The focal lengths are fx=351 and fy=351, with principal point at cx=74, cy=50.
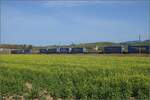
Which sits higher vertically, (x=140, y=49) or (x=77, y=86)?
(x=140, y=49)

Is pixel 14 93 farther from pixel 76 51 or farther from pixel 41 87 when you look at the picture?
pixel 76 51

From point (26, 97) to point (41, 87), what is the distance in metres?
1.64

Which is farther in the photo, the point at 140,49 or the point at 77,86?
the point at 140,49

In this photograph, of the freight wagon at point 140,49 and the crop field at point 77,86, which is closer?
the crop field at point 77,86

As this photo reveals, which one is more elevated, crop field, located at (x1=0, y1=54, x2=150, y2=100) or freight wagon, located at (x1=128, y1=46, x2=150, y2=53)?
freight wagon, located at (x1=128, y1=46, x2=150, y2=53)

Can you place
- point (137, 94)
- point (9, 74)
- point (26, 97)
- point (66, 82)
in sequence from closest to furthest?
point (137, 94)
point (26, 97)
point (66, 82)
point (9, 74)

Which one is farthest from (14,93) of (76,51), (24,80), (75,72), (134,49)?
(76,51)

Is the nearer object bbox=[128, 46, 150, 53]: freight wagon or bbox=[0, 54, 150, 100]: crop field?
bbox=[0, 54, 150, 100]: crop field

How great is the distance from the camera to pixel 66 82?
63.7ft

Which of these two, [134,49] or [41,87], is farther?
[134,49]

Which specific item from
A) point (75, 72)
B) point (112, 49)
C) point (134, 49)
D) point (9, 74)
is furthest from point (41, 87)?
point (112, 49)

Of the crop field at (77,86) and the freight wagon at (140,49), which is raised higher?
the freight wagon at (140,49)

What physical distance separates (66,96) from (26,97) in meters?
2.13

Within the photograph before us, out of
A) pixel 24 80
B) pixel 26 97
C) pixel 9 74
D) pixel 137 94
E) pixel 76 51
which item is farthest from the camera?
pixel 76 51
